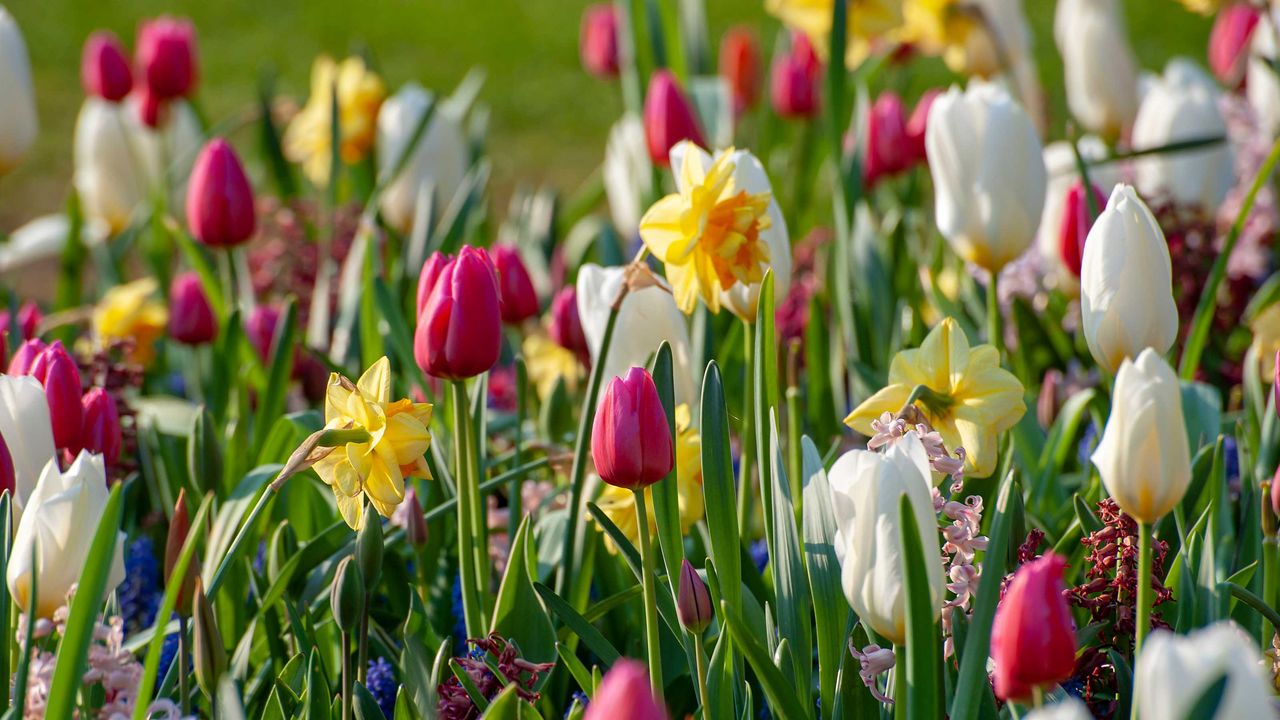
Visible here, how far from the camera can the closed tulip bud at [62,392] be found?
1.12 m

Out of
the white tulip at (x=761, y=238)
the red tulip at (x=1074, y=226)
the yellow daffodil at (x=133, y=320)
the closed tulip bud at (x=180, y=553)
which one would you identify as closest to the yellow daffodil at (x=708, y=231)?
the white tulip at (x=761, y=238)

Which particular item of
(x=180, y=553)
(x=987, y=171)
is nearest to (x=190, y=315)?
(x=180, y=553)

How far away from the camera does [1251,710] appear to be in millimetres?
574

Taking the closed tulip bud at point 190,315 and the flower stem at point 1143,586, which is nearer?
the flower stem at point 1143,586

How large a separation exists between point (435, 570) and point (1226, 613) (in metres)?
0.76

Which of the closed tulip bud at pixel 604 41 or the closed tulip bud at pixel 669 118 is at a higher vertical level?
the closed tulip bud at pixel 604 41

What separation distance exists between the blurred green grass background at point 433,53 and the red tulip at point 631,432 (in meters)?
4.38

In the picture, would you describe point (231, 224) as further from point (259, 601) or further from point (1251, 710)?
point (1251, 710)

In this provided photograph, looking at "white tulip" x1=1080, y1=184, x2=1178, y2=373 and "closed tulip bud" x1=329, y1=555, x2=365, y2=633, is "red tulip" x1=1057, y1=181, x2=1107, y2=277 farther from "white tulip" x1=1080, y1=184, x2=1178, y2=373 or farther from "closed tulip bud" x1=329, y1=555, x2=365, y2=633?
"closed tulip bud" x1=329, y1=555, x2=365, y2=633

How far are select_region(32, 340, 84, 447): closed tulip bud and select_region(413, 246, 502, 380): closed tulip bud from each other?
0.33 metres

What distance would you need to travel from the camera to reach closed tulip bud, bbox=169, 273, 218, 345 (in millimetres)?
1794

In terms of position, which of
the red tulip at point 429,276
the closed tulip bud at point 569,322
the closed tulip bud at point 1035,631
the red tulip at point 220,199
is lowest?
the closed tulip bud at point 1035,631

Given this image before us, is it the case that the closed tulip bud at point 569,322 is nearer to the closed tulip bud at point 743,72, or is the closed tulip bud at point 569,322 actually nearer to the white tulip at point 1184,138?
the white tulip at point 1184,138

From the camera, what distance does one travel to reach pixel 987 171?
137 cm
